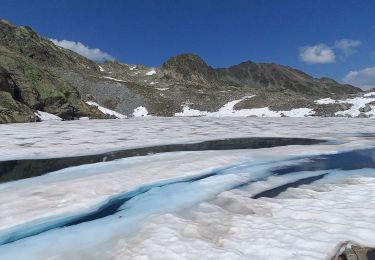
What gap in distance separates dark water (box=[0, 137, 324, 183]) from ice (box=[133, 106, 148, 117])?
3132 cm

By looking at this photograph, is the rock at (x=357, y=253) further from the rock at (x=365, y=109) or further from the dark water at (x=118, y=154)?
the rock at (x=365, y=109)

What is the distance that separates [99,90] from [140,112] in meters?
9.38

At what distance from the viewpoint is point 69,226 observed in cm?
419

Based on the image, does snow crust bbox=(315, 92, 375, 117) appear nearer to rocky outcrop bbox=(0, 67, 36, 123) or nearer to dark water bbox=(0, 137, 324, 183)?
dark water bbox=(0, 137, 324, 183)

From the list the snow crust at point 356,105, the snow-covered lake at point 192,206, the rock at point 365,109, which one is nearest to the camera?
the snow-covered lake at point 192,206

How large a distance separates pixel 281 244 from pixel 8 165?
558 centimetres

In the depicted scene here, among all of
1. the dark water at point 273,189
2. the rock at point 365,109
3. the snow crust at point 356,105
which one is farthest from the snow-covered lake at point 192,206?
the rock at point 365,109

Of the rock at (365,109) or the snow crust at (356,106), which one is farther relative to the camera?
the rock at (365,109)

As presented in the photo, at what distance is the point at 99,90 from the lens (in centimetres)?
4953

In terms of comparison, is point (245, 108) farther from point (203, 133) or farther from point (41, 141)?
point (41, 141)

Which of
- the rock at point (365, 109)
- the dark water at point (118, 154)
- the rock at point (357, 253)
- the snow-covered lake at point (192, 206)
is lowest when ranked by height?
the rock at point (357, 253)

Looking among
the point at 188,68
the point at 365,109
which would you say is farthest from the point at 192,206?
the point at 188,68

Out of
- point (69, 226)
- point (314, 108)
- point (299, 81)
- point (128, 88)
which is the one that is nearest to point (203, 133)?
point (69, 226)

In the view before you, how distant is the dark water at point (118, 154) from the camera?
271 inches
